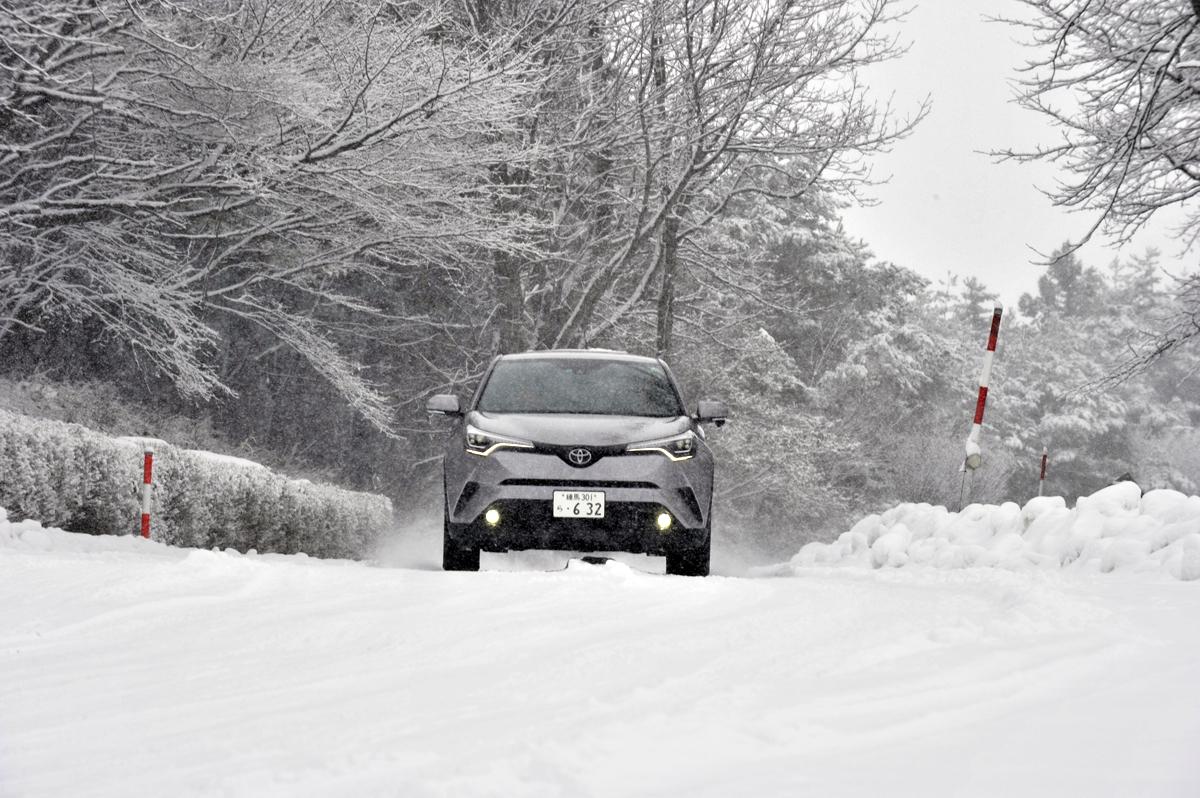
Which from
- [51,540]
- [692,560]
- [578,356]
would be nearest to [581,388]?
[578,356]

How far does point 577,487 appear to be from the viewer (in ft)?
25.0

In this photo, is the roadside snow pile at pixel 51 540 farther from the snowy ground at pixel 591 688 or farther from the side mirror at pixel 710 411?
the side mirror at pixel 710 411

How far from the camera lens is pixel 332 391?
75.7 feet

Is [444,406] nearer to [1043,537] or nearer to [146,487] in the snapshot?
[146,487]

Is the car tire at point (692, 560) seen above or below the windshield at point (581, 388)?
below

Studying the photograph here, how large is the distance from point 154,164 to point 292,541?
4.34 m

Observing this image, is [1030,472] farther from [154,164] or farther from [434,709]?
[434,709]

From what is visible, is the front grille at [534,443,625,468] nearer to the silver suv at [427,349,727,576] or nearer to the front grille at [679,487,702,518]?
the silver suv at [427,349,727,576]

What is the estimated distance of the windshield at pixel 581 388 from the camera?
845 centimetres

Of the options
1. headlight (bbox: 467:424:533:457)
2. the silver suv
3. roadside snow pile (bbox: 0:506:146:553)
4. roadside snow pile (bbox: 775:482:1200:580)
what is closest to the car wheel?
the silver suv

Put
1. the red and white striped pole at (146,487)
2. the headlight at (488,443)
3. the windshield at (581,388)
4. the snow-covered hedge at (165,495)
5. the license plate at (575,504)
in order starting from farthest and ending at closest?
1. the red and white striped pole at (146,487)
2. the snow-covered hedge at (165,495)
3. the windshield at (581,388)
4. the headlight at (488,443)
5. the license plate at (575,504)

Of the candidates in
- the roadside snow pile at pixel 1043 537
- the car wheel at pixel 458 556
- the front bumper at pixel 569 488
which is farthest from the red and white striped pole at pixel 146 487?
the roadside snow pile at pixel 1043 537

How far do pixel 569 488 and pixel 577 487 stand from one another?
0.16ft

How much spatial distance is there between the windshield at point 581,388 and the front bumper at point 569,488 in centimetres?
71
